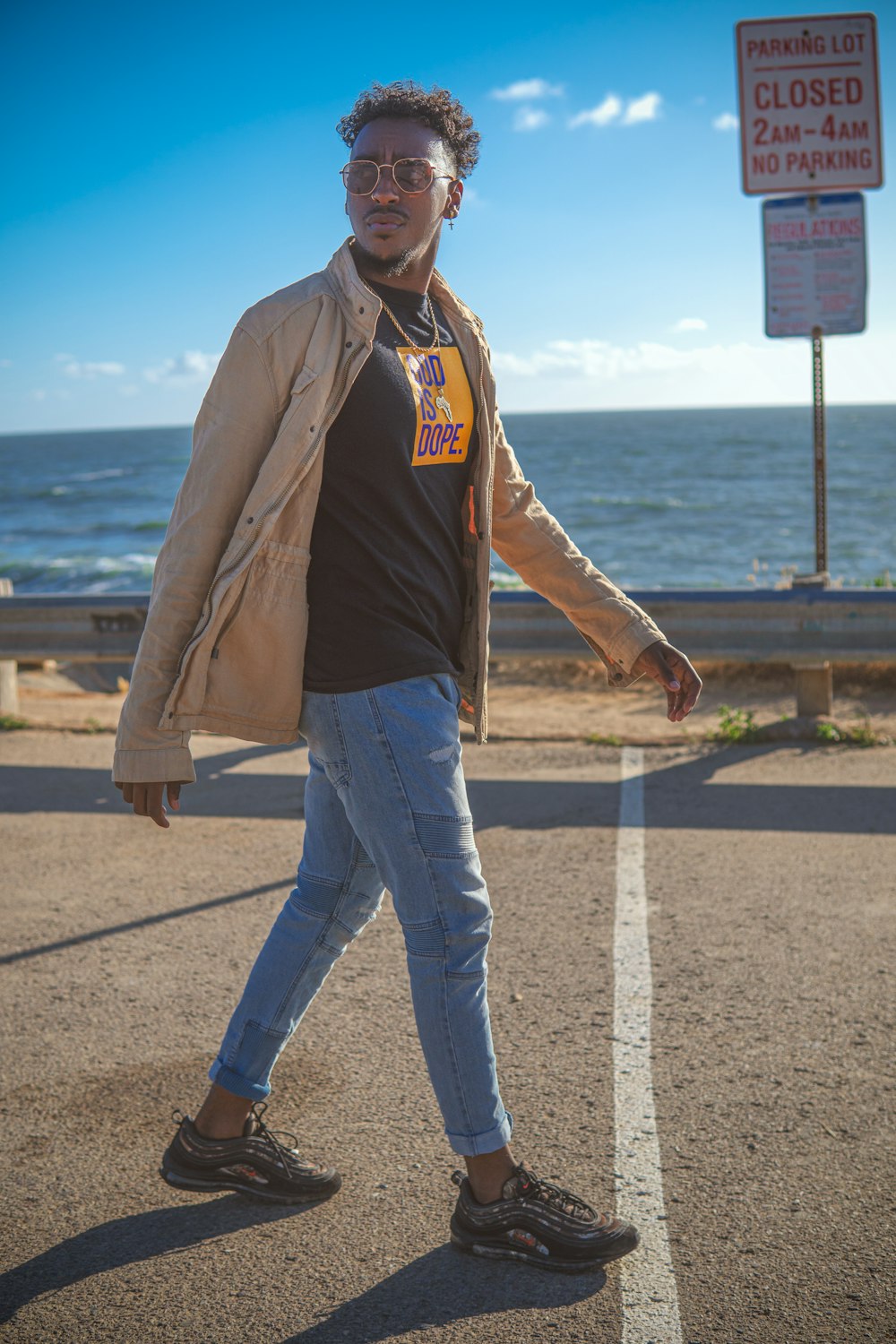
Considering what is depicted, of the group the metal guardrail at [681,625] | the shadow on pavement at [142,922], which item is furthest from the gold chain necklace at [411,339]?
the metal guardrail at [681,625]

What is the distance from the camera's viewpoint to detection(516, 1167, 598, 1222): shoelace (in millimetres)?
2504

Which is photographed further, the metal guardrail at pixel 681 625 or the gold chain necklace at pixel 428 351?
the metal guardrail at pixel 681 625

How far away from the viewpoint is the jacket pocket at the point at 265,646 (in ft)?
8.13

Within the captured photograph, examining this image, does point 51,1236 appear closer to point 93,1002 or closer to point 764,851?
point 93,1002

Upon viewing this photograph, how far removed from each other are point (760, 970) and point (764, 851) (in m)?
1.24

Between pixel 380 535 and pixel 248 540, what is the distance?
0.28m

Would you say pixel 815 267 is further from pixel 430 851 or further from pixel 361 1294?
pixel 361 1294

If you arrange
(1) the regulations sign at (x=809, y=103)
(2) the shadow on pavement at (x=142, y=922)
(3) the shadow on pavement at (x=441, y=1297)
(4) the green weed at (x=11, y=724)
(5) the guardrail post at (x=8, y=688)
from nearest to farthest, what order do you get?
(3) the shadow on pavement at (x=441, y=1297) < (2) the shadow on pavement at (x=142, y=922) < (1) the regulations sign at (x=809, y=103) < (4) the green weed at (x=11, y=724) < (5) the guardrail post at (x=8, y=688)

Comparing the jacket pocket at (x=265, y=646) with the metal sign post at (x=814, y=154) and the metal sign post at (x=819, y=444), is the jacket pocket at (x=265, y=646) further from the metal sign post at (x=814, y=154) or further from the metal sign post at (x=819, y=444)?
the metal sign post at (x=819, y=444)

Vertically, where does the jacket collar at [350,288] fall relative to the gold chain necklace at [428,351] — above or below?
above

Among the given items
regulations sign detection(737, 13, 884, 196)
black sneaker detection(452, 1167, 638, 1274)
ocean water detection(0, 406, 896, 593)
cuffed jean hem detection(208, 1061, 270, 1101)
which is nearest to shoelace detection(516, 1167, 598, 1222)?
black sneaker detection(452, 1167, 638, 1274)

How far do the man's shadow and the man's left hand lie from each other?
4.22ft

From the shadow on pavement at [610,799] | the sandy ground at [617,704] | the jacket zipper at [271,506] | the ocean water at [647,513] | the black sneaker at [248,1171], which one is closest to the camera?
the jacket zipper at [271,506]

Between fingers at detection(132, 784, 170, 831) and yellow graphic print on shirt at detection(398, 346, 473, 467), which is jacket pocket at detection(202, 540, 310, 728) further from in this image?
yellow graphic print on shirt at detection(398, 346, 473, 467)
